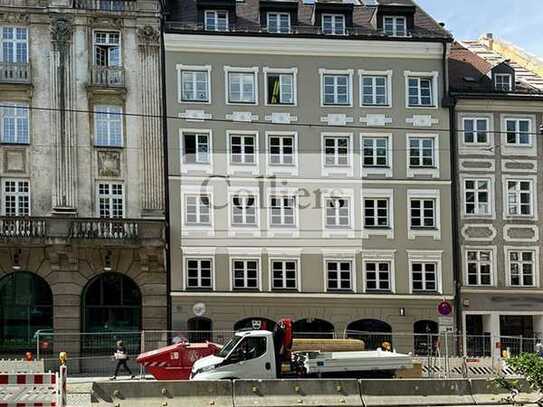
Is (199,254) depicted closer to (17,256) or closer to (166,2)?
(17,256)

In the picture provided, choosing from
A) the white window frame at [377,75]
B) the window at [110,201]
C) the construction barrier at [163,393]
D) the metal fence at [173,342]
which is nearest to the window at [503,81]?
the white window frame at [377,75]

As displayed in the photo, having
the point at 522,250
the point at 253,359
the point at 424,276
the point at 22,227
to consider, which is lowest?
the point at 253,359

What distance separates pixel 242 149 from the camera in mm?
44469

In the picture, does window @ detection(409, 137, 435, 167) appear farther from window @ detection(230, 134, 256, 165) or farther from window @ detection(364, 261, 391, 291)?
window @ detection(230, 134, 256, 165)

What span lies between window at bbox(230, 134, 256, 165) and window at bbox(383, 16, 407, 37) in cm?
874

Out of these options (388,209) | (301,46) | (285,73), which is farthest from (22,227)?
(388,209)

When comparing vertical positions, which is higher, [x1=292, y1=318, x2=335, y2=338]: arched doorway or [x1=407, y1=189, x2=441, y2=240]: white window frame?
[x1=407, y1=189, x2=441, y2=240]: white window frame

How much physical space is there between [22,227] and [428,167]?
18869 millimetres

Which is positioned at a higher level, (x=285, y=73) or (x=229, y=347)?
(x=285, y=73)

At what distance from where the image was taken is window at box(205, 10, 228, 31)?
45.5 m

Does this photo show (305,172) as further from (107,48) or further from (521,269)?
(521,269)

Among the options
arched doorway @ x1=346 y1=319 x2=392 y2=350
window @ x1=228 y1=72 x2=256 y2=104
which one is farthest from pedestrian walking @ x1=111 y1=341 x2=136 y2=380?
window @ x1=228 y1=72 x2=256 y2=104

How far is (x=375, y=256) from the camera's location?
147 feet

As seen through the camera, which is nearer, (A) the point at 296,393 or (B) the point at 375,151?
(A) the point at 296,393
